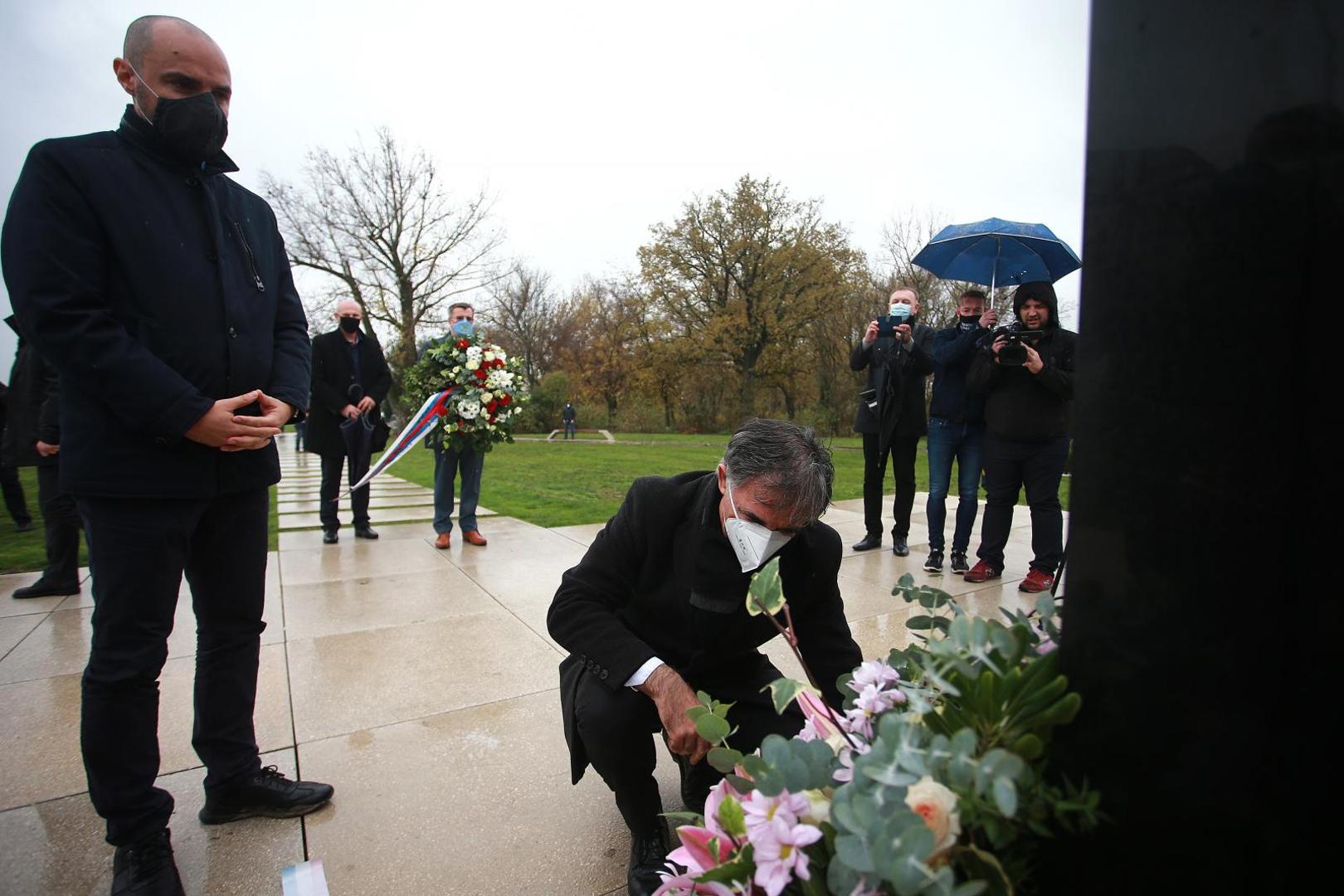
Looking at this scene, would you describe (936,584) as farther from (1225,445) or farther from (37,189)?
(37,189)

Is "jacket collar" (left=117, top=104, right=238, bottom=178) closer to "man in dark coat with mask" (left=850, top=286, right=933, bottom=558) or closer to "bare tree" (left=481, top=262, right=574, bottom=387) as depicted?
"man in dark coat with mask" (left=850, top=286, right=933, bottom=558)

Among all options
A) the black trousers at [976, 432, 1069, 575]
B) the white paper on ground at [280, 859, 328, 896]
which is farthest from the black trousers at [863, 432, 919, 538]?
the white paper on ground at [280, 859, 328, 896]

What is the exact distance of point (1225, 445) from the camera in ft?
2.36

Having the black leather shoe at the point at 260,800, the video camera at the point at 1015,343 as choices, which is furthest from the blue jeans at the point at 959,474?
the black leather shoe at the point at 260,800

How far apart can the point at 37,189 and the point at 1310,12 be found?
2281 mm

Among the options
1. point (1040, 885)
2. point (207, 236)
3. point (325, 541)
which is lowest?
point (325, 541)

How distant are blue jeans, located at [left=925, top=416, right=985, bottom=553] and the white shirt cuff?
3.75 metres

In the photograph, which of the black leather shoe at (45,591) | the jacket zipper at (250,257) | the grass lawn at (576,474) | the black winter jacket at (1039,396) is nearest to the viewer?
the jacket zipper at (250,257)

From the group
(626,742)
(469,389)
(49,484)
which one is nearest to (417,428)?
(469,389)

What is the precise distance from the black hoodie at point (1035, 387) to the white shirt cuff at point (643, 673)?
360cm

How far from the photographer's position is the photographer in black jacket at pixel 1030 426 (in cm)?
455

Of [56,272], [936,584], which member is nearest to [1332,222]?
[56,272]

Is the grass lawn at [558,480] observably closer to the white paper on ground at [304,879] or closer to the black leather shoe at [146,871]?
the white paper on ground at [304,879]

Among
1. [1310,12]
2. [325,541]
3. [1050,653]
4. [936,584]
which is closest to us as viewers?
[1310,12]
